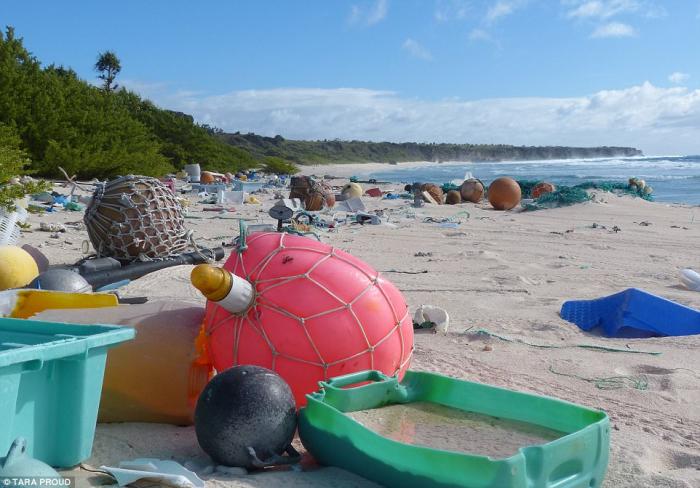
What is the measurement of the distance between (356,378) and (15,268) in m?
3.06

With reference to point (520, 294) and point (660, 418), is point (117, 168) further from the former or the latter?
point (660, 418)

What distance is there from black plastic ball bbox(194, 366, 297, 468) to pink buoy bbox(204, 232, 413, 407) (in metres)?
0.37

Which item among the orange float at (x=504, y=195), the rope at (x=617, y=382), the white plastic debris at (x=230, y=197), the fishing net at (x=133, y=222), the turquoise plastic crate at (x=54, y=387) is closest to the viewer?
the turquoise plastic crate at (x=54, y=387)

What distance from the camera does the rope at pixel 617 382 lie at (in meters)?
3.84

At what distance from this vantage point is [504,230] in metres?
11.6

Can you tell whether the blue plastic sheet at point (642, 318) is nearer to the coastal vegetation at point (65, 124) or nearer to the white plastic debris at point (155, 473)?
the white plastic debris at point (155, 473)

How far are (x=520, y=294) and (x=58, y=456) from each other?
458cm

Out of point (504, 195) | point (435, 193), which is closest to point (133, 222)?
point (504, 195)

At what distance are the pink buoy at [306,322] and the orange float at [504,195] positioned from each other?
13647 mm

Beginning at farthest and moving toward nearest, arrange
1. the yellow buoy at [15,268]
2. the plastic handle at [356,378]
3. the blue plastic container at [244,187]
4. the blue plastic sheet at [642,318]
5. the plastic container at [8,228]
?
the blue plastic container at [244,187]
the plastic container at [8,228]
the blue plastic sheet at [642,318]
the yellow buoy at [15,268]
the plastic handle at [356,378]

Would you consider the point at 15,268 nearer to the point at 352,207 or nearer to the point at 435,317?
the point at 435,317

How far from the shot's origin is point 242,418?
251cm

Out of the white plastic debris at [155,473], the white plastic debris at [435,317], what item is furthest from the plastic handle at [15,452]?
the white plastic debris at [435,317]

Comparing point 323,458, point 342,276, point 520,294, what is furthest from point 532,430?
point 520,294
